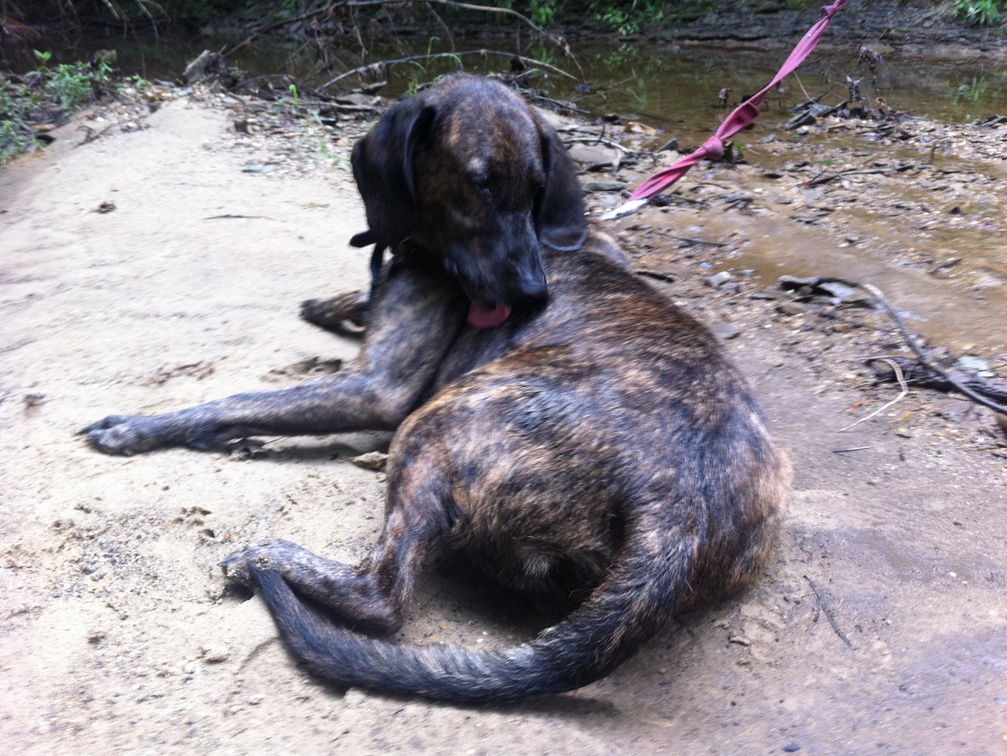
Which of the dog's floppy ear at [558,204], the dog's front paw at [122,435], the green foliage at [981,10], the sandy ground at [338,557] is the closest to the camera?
the sandy ground at [338,557]

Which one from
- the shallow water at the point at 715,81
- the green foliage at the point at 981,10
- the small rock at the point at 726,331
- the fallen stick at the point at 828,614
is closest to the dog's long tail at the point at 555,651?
the fallen stick at the point at 828,614

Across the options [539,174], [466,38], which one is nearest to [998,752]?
[539,174]

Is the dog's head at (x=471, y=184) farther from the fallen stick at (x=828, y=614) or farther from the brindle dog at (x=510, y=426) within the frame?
the fallen stick at (x=828, y=614)

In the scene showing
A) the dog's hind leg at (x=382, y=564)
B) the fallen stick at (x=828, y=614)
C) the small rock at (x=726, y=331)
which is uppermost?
the dog's hind leg at (x=382, y=564)

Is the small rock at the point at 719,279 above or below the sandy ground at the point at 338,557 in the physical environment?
below

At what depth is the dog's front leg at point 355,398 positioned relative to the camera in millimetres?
3133

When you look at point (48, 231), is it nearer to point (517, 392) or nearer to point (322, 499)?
point (322, 499)

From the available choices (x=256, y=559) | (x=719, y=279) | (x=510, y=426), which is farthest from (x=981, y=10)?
(x=256, y=559)

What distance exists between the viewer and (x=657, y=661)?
7.84 ft

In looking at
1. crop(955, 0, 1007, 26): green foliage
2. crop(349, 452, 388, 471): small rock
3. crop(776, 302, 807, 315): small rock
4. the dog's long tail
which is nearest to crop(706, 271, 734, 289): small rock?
crop(776, 302, 807, 315): small rock

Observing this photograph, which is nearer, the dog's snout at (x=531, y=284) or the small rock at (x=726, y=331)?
the dog's snout at (x=531, y=284)

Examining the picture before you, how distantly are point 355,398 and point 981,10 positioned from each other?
1587 centimetres

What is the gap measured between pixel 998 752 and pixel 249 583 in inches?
78.3

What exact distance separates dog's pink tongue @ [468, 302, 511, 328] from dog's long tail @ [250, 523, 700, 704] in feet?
4.10
